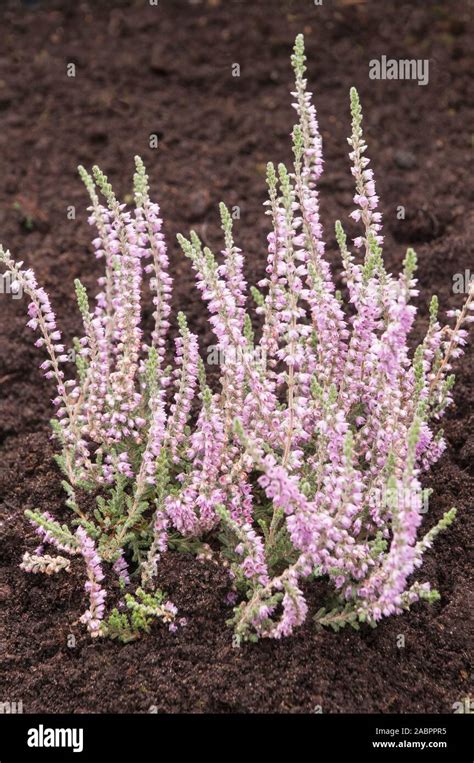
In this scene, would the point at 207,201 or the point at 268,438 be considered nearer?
the point at 268,438

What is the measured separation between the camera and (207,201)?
764 cm

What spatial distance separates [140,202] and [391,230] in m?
3.28

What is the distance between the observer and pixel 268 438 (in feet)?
14.8

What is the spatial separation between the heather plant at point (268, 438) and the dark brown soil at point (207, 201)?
19cm

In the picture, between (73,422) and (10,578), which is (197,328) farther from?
(10,578)

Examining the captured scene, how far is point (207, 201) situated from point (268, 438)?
3.62 m

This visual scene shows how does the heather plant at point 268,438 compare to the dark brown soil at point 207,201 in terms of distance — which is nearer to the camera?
the heather plant at point 268,438

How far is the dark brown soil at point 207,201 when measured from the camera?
14.8ft

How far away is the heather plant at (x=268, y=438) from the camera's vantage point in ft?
13.4

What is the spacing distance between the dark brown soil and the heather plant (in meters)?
0.19

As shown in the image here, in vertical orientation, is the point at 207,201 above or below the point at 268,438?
above

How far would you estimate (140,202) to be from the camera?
4.52 metres

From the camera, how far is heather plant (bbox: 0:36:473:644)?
4082 mm
